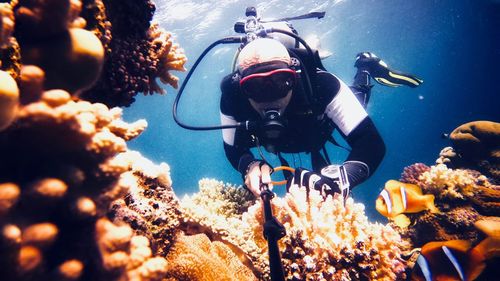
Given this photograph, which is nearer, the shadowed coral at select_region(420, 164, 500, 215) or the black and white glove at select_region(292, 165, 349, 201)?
the black and white glove at select_region(292, 165, 349, 201)

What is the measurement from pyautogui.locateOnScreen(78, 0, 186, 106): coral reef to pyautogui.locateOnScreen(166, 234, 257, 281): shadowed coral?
1.34 meters

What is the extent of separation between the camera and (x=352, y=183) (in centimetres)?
374

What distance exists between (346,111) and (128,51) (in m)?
3.18

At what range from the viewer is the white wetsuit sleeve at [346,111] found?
4367 millimetres

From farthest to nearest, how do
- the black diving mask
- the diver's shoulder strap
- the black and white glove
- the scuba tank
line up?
the diver's shoulder strap, the scuba tank, the black diving mask, the black and white glove

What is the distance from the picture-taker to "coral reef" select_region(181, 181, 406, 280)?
103 inches

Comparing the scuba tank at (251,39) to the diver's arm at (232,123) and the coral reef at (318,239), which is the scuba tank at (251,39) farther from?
the coral reef at (318,239)

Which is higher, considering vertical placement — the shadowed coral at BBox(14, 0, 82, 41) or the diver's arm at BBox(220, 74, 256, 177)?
the shadowed coral at BBox(14, 0, 82, 41)

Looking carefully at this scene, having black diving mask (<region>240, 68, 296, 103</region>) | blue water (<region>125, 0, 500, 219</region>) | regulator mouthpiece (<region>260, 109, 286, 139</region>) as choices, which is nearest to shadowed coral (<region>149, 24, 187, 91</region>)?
black diving mask (<region>240, 68, 296, 103</region>)

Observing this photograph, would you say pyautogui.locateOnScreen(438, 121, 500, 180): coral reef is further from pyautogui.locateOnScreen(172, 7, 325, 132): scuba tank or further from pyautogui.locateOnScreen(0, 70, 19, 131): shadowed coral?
pyautogui.locateOnScreen(0, 70, 19, 131): shadowed coral

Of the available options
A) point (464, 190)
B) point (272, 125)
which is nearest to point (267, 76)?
point (272, 125)

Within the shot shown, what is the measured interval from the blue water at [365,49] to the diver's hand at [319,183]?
2.55 metres

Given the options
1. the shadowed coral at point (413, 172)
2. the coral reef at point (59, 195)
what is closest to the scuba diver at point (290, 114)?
the coral reef at point (59, 195)

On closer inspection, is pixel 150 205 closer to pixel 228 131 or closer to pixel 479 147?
pixel 228 131
